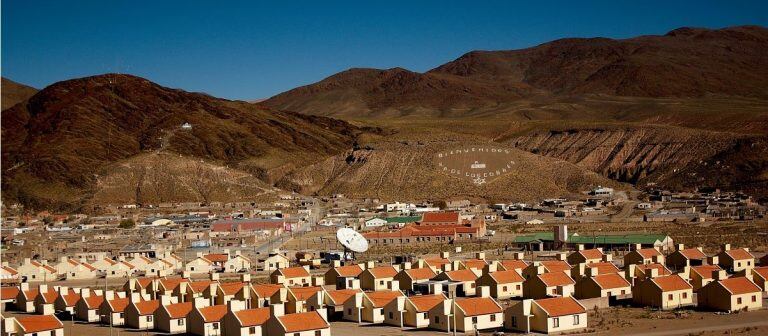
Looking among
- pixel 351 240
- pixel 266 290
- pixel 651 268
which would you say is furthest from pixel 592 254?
pixel 266 290

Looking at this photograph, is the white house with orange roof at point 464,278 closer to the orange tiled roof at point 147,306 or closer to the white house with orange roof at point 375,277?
the white house with orange roof at point 375,277

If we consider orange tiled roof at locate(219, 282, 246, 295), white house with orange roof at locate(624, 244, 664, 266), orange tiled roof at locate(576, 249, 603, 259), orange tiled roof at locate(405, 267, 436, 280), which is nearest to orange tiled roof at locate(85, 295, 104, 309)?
orange tiled roof at locate(219, 282, 246, 295)

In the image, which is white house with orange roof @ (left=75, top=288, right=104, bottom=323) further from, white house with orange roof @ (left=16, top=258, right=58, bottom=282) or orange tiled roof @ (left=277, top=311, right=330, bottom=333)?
white house with orange roof @ (left=16, top=258, right=58, bottom=282)

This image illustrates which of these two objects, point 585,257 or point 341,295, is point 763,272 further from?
point 341,295

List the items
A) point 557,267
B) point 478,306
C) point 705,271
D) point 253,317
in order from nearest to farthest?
point 253,317, point 478,306, point 705,271, point 557,267

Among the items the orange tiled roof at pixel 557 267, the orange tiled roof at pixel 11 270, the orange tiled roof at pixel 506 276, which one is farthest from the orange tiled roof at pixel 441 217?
the orange tiled roof at pixel 506 276
